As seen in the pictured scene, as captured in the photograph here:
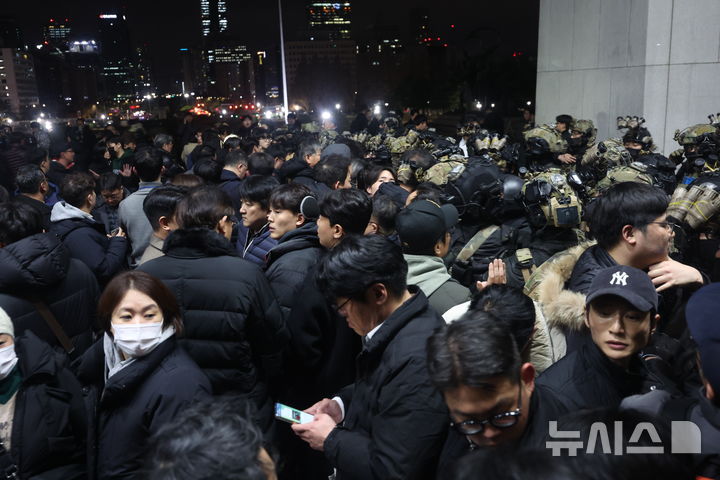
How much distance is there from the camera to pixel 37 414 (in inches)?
109

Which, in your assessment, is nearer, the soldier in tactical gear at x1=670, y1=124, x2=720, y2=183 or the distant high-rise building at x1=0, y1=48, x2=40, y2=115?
the soldier in tactical gear at x1=670, y1=124, x2=720, y2=183

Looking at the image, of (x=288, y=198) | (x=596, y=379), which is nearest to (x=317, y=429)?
(x=596, y=379)

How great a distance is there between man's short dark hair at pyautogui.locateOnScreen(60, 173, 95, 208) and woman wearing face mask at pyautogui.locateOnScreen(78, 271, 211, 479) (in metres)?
3.13

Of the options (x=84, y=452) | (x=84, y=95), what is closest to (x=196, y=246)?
(x=84, y=452)

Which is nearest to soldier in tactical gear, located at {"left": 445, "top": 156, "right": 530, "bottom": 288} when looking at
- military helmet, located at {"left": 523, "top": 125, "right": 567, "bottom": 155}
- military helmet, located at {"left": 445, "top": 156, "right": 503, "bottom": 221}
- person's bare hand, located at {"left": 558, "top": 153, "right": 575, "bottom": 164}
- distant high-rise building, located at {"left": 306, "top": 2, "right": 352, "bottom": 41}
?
military helmet, located at {"left": 445, "top": 156, "right": 503, "bottom": 221}

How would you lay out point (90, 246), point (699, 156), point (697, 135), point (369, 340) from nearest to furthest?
point (369, 340) < point (90, 246) < point (699, 156) < point (697, 135)

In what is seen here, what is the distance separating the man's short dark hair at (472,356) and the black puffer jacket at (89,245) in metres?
4.03

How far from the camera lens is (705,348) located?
1.80m

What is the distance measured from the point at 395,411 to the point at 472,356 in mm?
522

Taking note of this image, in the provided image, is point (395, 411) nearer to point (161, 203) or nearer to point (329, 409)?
point (329, 409)

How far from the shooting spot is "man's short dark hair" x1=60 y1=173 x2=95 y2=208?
5609 millimetres

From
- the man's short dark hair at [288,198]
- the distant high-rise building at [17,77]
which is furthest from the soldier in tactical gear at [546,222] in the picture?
the distant high-rise building at [17,77]

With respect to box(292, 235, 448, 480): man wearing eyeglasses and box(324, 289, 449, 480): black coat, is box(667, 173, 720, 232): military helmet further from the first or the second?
box(324, 289, 449, 480): black coat

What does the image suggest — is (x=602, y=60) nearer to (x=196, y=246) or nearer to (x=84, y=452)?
(x=196, y=246)
